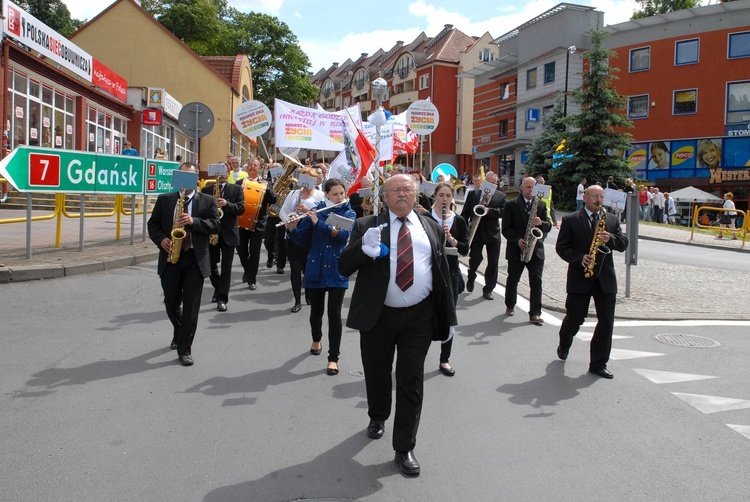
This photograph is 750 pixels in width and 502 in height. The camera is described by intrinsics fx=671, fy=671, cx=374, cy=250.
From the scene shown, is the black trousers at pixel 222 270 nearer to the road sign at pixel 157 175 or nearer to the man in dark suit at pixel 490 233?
the man in dark suit at pixel 490 233

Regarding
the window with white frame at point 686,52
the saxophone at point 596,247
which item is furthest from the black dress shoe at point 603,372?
the window with white frame at point 686,52

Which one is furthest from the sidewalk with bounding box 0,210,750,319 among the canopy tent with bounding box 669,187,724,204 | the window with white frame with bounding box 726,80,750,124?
the window with white frame with bounding box 726,80,750,124

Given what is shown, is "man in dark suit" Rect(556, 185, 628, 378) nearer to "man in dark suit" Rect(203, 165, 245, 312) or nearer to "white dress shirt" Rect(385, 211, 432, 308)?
"white dress shirt" Rect(385, 211, 432, 308)

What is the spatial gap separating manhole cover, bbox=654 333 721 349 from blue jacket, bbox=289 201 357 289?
412 cm

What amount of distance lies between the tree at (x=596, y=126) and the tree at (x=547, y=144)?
4.02 m

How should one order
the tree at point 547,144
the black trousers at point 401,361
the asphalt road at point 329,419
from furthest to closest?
the tree at point 547,144 < the black trousers at point 401,361 < the asphalt road at point 329,419

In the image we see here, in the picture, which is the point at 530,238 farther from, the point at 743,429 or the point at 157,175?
the point at 157,175

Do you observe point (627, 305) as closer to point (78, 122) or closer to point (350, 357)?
point (350, 357)

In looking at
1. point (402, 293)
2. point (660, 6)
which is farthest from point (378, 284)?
point (660, 6)

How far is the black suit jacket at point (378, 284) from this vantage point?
4.39 metres

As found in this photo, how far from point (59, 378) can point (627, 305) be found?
800 cm

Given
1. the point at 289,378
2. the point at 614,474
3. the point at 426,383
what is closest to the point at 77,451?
the point at 289,378

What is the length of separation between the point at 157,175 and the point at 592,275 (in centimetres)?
1078

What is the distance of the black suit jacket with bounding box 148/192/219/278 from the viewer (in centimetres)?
653
